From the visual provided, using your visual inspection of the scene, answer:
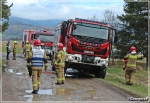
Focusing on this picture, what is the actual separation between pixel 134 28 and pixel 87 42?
689 inches

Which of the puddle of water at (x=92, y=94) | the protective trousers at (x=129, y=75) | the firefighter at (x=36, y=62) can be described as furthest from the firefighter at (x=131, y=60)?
the firefighter at (x=36, y=62)

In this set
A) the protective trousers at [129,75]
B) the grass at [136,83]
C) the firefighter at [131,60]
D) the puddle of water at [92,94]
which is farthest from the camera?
the protective trousers at [129,75]

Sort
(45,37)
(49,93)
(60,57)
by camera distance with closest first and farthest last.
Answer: (49,93) < (60,57) < (45,37)

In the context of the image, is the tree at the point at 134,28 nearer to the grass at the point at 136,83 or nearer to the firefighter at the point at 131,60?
the grass at the point at 136,83

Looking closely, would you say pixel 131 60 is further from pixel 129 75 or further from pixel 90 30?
pixel 90 30

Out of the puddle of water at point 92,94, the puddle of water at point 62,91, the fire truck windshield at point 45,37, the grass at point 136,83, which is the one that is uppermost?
the fire truck windshield at point 45,37

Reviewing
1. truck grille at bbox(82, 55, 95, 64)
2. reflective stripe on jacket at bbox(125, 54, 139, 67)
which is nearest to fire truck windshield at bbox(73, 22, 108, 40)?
truck grille at bbox(82, 55, 95, 64)

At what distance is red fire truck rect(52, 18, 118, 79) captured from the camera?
14.6m

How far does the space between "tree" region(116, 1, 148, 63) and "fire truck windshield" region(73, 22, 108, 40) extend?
1549cm

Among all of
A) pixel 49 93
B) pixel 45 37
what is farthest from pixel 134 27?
pixel 49 93

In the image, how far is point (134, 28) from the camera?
102ft

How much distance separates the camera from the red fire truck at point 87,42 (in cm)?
1464

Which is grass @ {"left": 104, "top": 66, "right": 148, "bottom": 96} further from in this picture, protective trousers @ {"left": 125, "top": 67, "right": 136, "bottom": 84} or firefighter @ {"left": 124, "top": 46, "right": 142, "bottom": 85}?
firefighter @ {"left": 124, "top": 46, "right": 142, "bottom": 85}

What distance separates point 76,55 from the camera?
14.8 metres
